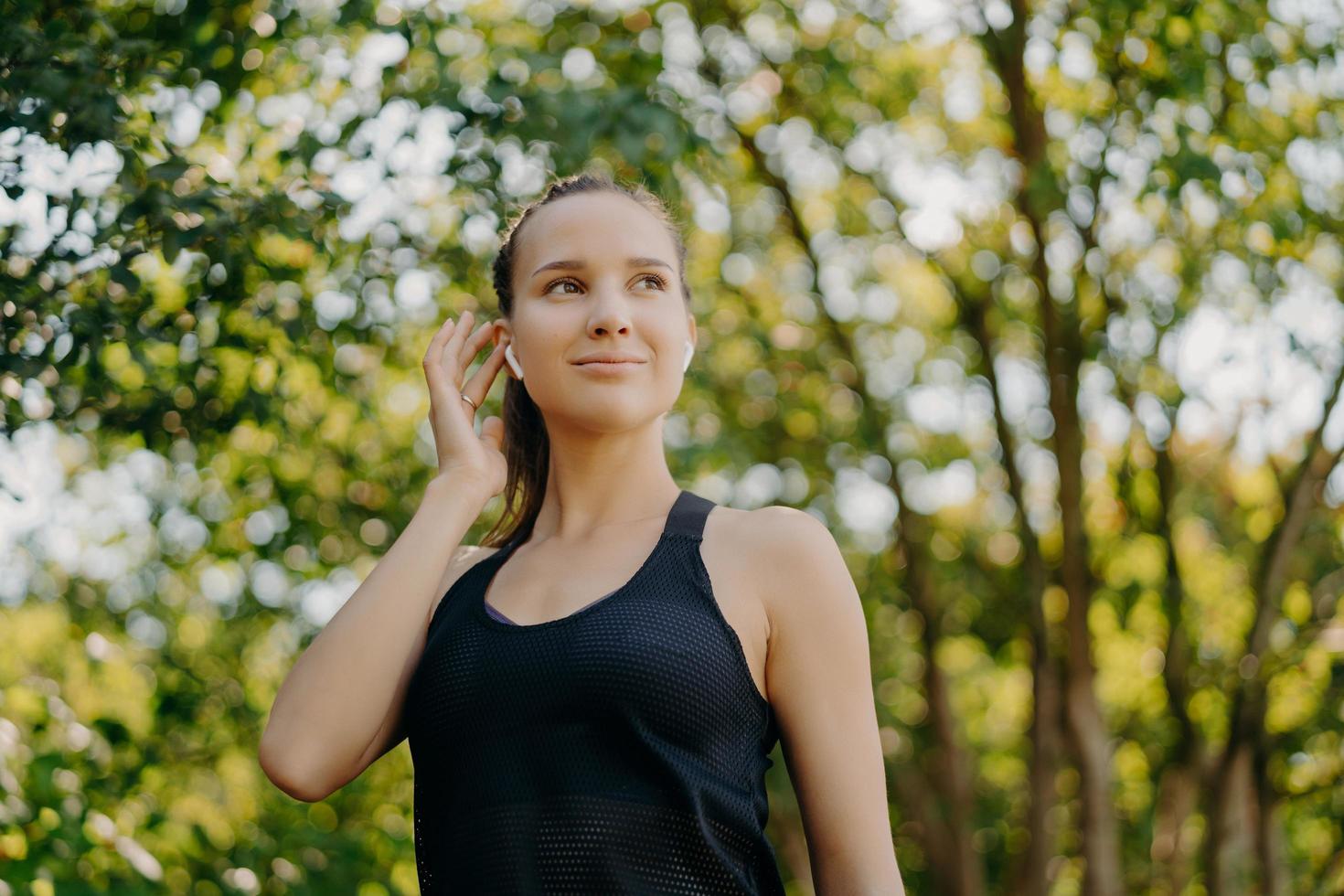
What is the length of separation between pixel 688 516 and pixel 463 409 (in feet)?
1.47

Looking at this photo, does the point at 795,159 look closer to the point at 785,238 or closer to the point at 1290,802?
the point at 785,238

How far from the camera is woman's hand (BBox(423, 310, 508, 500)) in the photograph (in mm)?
2129

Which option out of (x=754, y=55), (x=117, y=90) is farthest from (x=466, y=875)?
(x=754, y=55)

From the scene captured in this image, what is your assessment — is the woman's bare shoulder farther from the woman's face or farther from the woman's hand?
the woman's face

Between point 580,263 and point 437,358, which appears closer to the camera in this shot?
point 580,263

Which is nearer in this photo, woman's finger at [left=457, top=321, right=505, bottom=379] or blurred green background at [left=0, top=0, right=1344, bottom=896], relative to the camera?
woman's finger at [left=457, top=321, right=505, bottom=379]

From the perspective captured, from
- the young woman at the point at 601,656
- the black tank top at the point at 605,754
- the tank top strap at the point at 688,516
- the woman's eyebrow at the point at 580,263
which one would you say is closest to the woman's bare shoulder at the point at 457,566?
the young woman at the point at 601,656

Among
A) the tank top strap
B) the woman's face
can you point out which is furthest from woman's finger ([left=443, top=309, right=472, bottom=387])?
the tank top strap

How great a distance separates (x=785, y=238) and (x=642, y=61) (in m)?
3.02

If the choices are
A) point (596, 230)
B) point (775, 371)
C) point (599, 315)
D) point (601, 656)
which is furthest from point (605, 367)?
point (775, 371)

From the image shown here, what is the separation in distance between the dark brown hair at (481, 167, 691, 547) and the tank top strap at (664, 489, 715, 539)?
1.03ft

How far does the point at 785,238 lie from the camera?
7.30m

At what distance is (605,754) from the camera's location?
175 centimetres

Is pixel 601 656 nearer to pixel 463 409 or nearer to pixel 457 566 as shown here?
pixel 457 566
